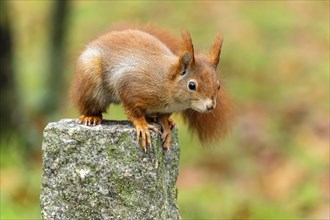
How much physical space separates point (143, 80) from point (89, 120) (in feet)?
0.98

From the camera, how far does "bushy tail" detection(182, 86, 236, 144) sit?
4.15 meters

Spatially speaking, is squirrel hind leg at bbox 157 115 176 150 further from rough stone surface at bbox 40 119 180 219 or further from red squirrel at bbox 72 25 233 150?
rough stone surface at bbox 40 119 180 219

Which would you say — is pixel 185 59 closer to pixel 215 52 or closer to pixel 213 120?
pixel 215 52

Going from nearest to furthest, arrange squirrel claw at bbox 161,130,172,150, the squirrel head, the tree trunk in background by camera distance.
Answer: the squirrel head < squirrel claw at bbox 161,130,172,150 < the tree trunk in background

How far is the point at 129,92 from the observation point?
12.2 ft

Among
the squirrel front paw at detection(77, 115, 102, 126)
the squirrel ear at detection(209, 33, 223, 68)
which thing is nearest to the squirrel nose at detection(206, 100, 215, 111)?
the squirrel ear at detection(209, 33, 223, 68)

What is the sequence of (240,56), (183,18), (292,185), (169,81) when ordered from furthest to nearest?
(183,18) → (240,56) → (292,185) → (169,81)

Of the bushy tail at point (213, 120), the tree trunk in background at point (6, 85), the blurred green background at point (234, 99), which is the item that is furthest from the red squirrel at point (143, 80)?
the tree trunk in background at point (6, 85)

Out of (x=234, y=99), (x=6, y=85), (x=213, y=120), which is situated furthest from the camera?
(x=6, y=85)

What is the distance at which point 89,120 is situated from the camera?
3742 millimetres

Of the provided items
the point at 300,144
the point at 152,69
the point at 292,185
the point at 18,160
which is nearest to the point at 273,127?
the point at 300,144

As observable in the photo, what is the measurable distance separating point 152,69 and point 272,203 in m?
3.56

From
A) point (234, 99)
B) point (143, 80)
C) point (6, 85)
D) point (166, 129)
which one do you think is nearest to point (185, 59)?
Result: point (143, 80)

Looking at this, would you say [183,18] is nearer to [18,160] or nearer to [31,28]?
[31,28]
